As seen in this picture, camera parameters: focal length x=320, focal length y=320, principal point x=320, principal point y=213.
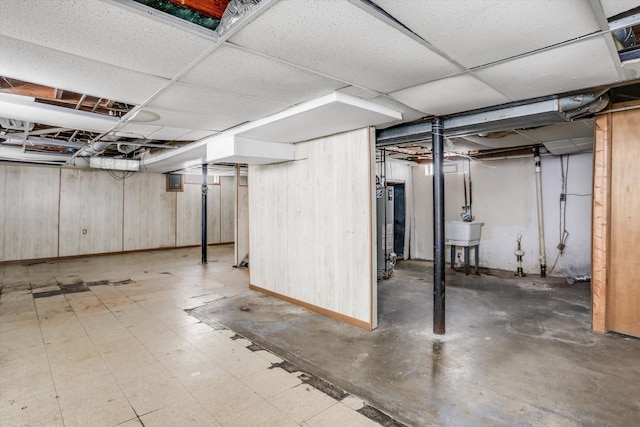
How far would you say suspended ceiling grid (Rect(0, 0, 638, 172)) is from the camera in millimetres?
1550

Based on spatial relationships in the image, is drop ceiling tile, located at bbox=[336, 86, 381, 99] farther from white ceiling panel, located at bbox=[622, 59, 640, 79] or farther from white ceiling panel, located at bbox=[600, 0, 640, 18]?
white ceiling panel, located at bbox=[622, 59, 640, 79]

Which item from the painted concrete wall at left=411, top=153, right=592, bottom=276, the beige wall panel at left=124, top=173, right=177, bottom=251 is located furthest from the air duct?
the painted concrete wall at left=411, top=153, right=592, bottom=276

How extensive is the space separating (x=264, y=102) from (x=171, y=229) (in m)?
7.88

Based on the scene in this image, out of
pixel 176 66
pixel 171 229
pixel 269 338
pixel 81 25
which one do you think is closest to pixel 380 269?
Answer: pixel 269 338

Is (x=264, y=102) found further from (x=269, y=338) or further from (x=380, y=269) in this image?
(x=380, y=269)

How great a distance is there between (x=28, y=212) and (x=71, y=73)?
7.37 m

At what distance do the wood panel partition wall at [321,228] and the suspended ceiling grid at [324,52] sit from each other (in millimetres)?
1022

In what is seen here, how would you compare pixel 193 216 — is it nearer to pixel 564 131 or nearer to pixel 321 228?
pixel 321 228

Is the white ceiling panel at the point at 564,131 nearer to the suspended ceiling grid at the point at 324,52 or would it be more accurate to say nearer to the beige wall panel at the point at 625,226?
the beige wall panel at the point at 625,226

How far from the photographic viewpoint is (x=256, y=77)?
7.67 ft

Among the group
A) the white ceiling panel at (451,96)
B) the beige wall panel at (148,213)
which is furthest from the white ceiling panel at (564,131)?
the beige wall panel at (148,213)

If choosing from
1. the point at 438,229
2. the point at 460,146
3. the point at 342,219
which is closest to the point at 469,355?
the point at 438,229

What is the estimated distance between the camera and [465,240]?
6027mm

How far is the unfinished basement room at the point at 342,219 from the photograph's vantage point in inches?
69.7
